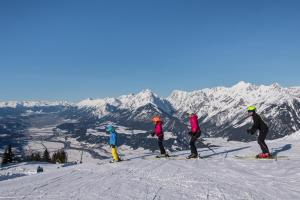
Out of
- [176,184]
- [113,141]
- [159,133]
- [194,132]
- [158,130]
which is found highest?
[158,130]

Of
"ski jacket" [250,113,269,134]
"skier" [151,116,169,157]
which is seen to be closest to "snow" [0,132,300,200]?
"ski jacket" [250,113,269,134]

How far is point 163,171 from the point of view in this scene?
1609cm

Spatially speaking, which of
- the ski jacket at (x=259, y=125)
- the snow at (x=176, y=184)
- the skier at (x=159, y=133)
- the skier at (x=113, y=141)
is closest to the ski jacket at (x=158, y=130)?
the skier at (x=159, y=133)

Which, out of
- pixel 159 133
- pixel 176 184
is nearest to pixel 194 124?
pixel 159 133

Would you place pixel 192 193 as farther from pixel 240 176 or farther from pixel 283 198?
pixel 240 176

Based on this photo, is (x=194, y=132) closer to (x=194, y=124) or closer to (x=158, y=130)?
(x=194, y=124)

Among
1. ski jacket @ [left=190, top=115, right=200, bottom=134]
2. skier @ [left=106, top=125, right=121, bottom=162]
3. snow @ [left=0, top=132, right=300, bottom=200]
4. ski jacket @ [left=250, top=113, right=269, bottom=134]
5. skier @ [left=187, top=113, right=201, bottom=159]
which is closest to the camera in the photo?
snow @ [left=0, top=132, right=300, bottom=200]

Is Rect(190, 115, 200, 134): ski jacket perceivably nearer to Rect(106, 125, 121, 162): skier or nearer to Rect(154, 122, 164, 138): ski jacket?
Rect(154, 122, 164, 138): ski jacket

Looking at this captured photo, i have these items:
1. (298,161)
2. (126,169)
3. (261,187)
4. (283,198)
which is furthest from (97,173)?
(298,161)

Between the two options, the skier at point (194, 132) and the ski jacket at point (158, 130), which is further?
the ski jacket at point (158, 130)

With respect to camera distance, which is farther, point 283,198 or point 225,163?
point 225,163

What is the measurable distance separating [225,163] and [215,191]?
7.52m

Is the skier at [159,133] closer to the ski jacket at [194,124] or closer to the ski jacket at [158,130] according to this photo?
the ski jacket at [158,130]

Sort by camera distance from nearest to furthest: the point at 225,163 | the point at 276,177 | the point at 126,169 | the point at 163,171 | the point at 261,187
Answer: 1. the point at 261,187
2. the point at 276,177
3. the point at 163,171
4. the point at 126,169
5. the point at 225,163
